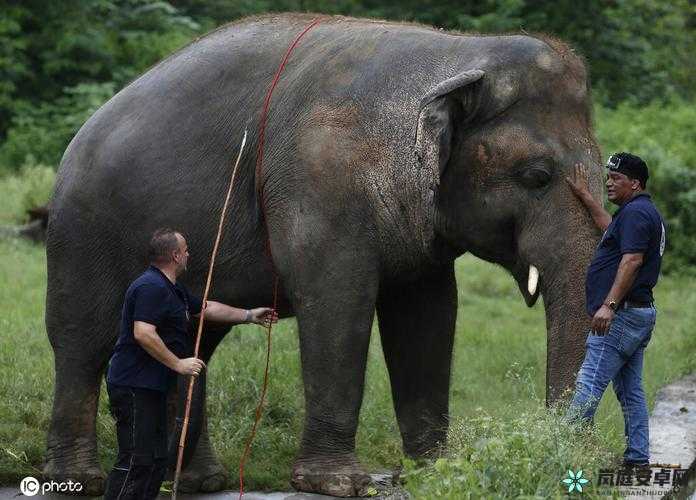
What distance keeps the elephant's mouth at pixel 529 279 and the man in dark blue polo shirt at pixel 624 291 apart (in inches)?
11.5

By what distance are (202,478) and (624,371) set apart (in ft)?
7.61

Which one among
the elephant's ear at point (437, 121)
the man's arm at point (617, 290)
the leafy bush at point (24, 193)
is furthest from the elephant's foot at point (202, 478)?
the leafy bush at point (24, 193)

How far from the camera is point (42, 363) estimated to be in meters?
10.0

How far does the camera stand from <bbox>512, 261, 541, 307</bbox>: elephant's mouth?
725cm

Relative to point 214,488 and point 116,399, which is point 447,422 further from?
point 116,399

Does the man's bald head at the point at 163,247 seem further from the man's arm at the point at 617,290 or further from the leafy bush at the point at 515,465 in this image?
the man's arm at the point at 617,290

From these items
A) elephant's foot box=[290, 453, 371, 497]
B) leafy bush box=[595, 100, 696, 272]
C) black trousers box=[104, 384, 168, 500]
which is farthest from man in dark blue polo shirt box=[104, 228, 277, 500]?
leafy bush box=[595, 100, 696, 272]

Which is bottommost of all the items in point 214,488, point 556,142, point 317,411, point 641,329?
point 214,488

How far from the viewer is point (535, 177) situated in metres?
7.34

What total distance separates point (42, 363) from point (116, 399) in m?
3.52

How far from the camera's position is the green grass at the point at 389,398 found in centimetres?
608

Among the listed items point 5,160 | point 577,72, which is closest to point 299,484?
point 577,72
